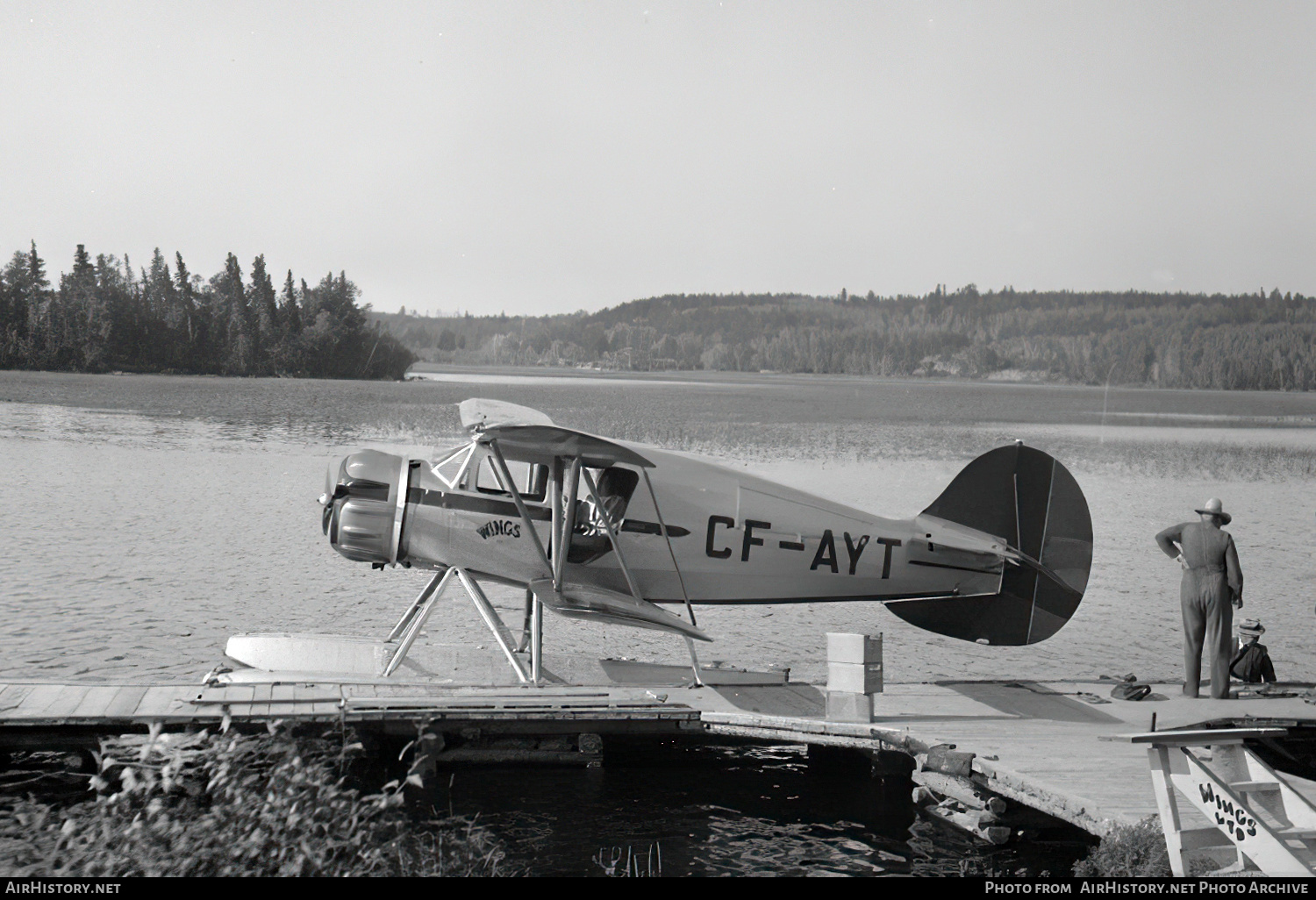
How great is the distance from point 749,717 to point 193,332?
110496 mm

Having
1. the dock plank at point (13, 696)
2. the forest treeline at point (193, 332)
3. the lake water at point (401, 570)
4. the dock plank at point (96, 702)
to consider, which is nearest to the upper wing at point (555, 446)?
the lake water at point (401, 570)

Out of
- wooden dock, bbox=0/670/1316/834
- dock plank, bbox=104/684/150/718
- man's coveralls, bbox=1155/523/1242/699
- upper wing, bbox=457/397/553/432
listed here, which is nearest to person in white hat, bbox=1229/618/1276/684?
wooden dock, bbox=0/670/1316/834

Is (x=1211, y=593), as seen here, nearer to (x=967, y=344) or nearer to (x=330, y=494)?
(x=330, y=494)

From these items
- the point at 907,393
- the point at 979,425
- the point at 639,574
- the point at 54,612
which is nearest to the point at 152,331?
the point at 907,393

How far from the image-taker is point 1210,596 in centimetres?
848

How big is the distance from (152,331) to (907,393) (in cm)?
7190

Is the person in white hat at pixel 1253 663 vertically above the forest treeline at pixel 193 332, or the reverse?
the forest treeline at pixel 193 332

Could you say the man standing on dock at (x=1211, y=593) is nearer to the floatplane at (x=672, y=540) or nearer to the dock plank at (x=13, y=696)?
the floatplane at (x=672, y=540)

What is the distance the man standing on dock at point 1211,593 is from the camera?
844 cm

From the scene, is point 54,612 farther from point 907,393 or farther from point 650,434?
point 907,393

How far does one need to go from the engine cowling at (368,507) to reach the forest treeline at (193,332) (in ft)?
323

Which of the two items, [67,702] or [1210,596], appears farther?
[1210,596]

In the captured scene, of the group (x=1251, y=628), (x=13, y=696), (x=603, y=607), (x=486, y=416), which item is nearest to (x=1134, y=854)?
(x=603, y=607)
